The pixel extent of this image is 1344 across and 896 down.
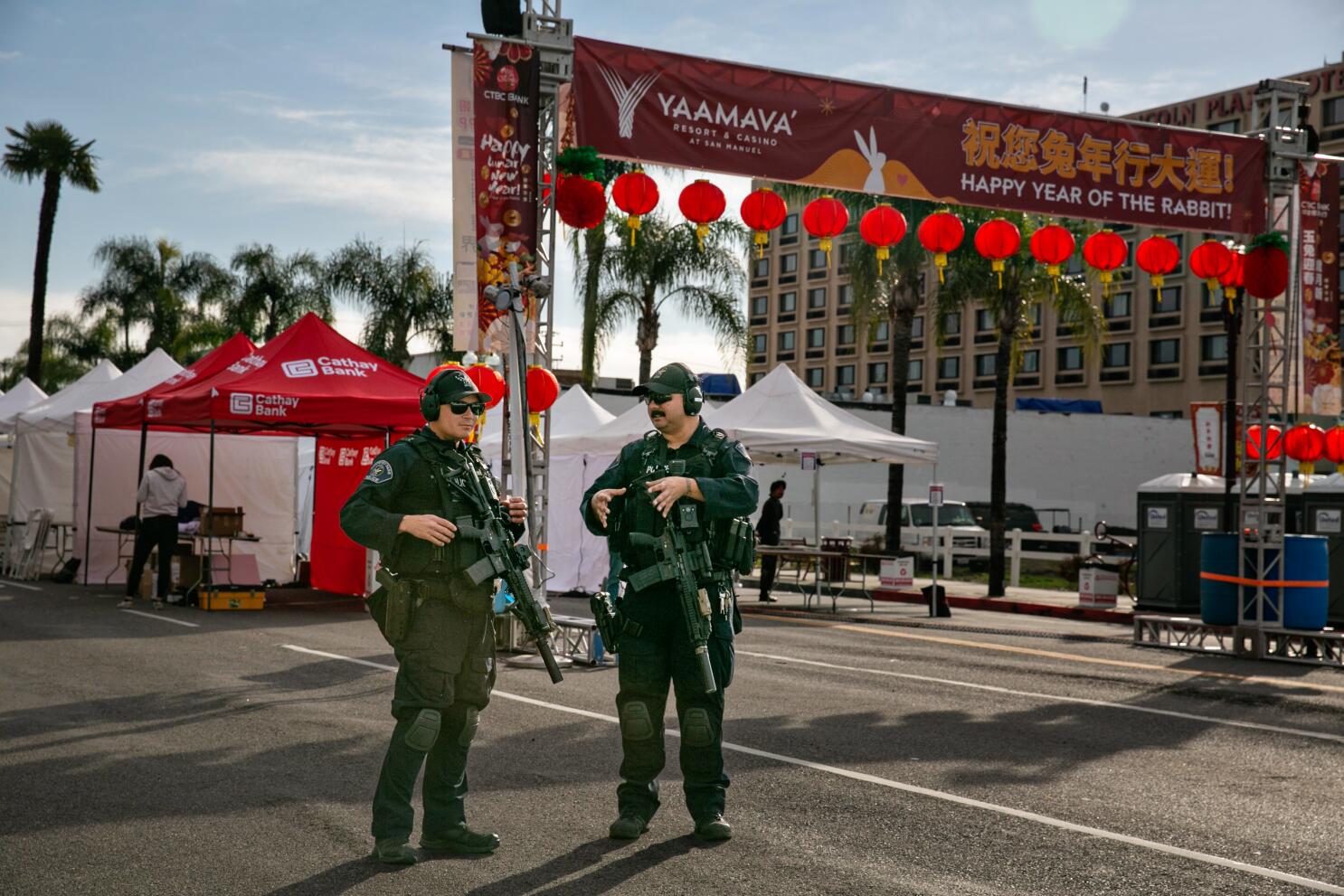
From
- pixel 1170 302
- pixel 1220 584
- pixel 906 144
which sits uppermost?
pixel 1170 302

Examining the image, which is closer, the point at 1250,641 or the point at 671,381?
the point at 671,381

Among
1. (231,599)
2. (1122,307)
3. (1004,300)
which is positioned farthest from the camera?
(1122,307)

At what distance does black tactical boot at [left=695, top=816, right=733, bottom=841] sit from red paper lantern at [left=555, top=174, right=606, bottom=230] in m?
7.80

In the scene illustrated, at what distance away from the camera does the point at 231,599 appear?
17.7 m

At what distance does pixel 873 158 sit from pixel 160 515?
10.3 meters

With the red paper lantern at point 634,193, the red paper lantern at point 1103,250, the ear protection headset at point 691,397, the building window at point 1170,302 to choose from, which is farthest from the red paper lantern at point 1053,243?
the building window at point 1170,302

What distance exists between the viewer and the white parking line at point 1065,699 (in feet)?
31.3

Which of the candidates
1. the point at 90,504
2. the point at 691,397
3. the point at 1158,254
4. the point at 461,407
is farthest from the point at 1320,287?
the point at 90,504

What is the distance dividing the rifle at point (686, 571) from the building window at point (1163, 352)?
68040 millimetres

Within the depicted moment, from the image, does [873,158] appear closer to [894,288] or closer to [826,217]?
[826,217]

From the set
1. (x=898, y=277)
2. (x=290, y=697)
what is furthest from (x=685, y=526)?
(x=898, y=277)

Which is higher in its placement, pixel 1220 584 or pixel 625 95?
pixel 625 95

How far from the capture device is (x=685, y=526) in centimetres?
588

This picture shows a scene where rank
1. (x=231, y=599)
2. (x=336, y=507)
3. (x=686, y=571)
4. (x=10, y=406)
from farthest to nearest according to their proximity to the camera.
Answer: (x=10, y=406)
(x=336, y=507)
(x=231, y=599)
(x=686, y=571)
